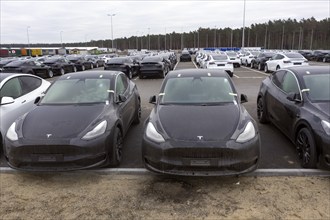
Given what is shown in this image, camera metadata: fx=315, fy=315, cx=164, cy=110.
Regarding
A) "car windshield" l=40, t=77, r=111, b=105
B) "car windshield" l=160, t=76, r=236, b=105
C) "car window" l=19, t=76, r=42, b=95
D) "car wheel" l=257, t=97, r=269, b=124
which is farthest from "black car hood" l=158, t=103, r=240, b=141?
"car window" l=19, t=76, r=42, b=95

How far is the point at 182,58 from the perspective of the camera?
49.9 m

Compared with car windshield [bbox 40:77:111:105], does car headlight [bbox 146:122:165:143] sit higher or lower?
lower

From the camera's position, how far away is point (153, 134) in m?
4.64

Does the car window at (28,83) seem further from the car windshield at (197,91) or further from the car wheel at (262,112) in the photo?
the car wheel at (262,112)

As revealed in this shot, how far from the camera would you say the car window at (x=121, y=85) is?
667cm

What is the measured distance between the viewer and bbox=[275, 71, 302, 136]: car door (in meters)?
5.68

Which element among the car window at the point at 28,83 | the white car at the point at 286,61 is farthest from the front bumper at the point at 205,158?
the white car at the point at 286,61

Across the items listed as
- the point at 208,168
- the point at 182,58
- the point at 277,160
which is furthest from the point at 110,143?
the point at 182,58

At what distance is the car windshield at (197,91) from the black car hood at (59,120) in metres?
1.29

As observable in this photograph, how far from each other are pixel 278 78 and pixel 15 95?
5.93 meters

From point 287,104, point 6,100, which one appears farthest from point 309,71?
point 6,100

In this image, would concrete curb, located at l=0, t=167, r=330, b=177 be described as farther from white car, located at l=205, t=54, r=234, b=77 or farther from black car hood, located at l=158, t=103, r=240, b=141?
white car, located at l=205, t=54, r=234, b=77

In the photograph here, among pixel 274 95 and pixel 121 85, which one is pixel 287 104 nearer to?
pixel 274 95

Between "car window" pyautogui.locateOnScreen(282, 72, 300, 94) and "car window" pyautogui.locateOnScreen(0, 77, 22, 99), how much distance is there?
19.1 ft
